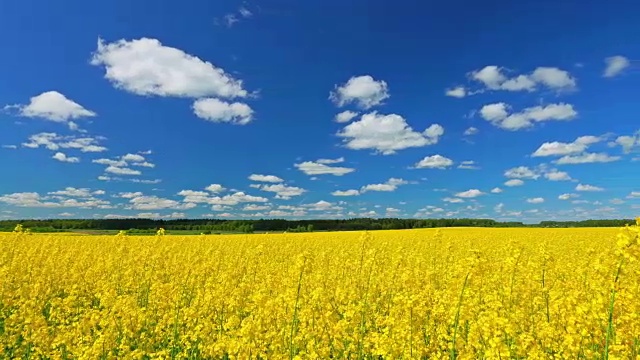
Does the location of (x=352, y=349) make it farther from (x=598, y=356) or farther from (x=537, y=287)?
(x=537, y=287)

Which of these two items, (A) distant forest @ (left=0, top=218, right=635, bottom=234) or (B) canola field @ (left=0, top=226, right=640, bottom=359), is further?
(A) distant forest @ (left=0, top=218, right=635, bottom=234)

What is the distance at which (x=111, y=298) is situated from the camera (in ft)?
24.6

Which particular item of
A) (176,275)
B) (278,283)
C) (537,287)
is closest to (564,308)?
(537,287)

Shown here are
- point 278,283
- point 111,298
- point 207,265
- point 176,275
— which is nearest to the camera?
point 111,298

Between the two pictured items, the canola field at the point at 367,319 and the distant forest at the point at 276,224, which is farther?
the distant forest at the point at 276,224

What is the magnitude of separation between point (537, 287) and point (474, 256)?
453cm

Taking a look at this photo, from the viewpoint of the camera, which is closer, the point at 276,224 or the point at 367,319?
the point at 367,319

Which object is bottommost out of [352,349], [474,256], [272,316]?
[352,349]

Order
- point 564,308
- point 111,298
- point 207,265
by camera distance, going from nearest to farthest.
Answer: point 564,308, point 111,298, point 207,265

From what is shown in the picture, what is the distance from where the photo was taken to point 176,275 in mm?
13555

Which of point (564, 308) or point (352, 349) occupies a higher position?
point (564, 308)

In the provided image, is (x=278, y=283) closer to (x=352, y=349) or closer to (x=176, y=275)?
(x=352, y=349)

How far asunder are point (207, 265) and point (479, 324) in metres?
7.50

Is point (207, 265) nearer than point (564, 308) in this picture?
No
